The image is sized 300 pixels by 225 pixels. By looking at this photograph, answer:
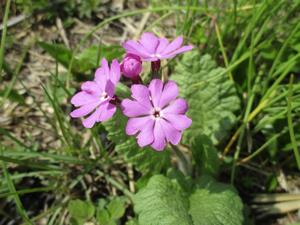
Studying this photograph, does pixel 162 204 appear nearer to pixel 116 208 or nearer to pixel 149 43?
pixel 116 208

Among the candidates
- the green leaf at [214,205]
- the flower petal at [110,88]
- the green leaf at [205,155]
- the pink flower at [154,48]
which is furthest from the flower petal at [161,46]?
the green leaf at [214,205]

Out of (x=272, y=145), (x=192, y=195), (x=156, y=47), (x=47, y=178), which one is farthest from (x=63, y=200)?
(x=272, y=145)

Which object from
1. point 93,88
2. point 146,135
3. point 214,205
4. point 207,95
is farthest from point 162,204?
point 207,95

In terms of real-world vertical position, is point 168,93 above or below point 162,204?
above

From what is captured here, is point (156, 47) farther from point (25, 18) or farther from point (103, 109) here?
point (25, 18)

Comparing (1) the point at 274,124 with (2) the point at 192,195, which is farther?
(1) the point at 274,124

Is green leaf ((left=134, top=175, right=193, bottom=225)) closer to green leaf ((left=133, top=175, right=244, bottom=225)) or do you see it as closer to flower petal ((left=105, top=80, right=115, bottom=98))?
green leaf ((left=133, top=175, right=244, bottom=225))

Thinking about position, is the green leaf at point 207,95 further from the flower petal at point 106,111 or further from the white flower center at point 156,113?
the flower petal at point 106,111
